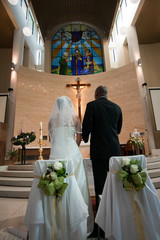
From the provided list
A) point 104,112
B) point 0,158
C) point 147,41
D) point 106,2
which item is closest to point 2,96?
point 0,158

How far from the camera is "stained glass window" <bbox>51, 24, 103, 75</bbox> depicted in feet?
34.4

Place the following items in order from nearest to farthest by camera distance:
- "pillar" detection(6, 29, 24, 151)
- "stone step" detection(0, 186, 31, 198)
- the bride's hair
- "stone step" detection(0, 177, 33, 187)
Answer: the bride's hair
"stone step" detection(0, 186, 31, 198)
"stone step" detection(0, 177, 33, 187)
"pillar" detection(6, 29, 24, 151)

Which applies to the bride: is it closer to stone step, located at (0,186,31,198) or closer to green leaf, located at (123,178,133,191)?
green leaf, located at (123,178,133,191)

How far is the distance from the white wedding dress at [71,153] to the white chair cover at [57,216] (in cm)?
40

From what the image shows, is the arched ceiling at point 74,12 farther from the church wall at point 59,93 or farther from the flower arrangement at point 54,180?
the flower arrangement at point 54,180

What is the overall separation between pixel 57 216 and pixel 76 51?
1124 centimetres

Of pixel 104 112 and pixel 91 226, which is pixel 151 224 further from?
pixel 104 112

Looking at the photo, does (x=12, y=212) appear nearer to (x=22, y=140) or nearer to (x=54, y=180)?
(x=54, y=180)

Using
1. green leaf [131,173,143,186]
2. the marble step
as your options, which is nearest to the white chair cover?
green leaf [131,173,143,186]

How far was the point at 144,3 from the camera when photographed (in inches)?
286

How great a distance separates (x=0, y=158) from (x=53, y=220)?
4.53 meters

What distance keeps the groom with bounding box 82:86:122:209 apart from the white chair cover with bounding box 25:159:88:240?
36 cm

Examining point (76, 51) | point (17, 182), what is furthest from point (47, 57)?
point (17, 182)

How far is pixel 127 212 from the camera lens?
1.31m
